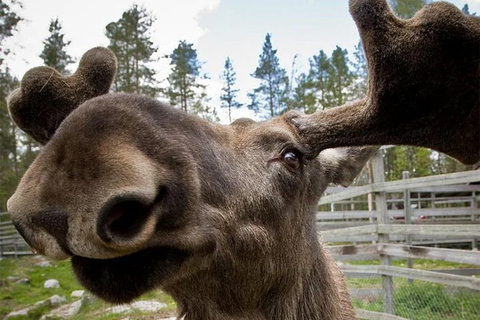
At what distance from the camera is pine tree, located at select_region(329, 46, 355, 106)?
36.8 m

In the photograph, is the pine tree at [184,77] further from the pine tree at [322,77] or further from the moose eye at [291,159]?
the moose eye at [291,159]

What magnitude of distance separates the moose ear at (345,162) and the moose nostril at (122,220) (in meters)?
2.04

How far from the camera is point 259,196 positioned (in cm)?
241

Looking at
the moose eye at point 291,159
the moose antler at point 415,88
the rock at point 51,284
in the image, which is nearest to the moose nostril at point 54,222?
the moose eye at point 291,159

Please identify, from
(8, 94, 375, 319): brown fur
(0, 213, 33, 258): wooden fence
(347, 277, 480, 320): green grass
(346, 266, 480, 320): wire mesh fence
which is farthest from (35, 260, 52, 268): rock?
(8, 94, 375, 319): brown fur

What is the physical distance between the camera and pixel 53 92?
8.38 ft

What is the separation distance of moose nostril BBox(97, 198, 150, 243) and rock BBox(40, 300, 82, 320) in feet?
30.7

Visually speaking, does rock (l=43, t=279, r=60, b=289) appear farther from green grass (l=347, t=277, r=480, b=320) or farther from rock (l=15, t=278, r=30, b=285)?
green grass (l=347, t=277, r=480, b=320)

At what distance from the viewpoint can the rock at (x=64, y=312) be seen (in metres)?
10.0

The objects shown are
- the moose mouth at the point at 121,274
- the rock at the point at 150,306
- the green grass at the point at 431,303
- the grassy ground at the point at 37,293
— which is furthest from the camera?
the rock at the point at 150,306

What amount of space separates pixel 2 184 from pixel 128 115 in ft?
55.6

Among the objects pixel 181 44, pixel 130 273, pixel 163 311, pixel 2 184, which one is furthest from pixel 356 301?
pixel 181 44

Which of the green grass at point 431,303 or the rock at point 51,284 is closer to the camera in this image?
the green grass at point 431,303

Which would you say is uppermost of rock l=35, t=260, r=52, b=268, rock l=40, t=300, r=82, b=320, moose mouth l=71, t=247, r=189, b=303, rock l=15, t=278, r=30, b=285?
moose mouth l=71, t=247, r=189, b=303
